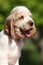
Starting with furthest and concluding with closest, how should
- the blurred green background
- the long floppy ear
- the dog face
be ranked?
the blurred green background
the long floppy ear
the dog face

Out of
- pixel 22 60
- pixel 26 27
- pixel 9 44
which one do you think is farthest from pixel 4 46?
pixel 22 60

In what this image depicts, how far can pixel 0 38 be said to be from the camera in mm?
5699

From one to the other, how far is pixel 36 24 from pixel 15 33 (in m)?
8.02

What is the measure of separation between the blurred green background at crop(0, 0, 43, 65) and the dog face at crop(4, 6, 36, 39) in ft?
23.0

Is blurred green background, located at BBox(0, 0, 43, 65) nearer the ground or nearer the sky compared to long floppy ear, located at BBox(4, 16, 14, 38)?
nearer the ground

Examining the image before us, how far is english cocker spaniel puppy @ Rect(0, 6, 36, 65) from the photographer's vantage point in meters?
5.51

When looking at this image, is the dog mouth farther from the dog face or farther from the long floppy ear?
the long floppy ear

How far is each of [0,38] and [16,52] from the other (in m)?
0.28

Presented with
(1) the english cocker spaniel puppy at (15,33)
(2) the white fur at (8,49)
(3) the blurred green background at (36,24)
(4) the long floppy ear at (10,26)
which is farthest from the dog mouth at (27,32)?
(3) the blurred green background at (36,24)

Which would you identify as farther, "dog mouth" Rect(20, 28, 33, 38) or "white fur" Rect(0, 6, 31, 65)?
"white fur" Rect(0, 6, 31, 65)

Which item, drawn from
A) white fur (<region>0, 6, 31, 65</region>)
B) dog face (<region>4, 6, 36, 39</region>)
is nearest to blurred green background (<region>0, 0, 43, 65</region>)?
white fur (<region>0, 6, 31, 65</region>)

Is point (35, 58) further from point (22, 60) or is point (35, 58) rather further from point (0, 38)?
point (0, 38)

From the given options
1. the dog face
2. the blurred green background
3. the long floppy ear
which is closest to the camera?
the dog face

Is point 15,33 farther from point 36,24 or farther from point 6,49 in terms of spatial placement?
point 36,24
